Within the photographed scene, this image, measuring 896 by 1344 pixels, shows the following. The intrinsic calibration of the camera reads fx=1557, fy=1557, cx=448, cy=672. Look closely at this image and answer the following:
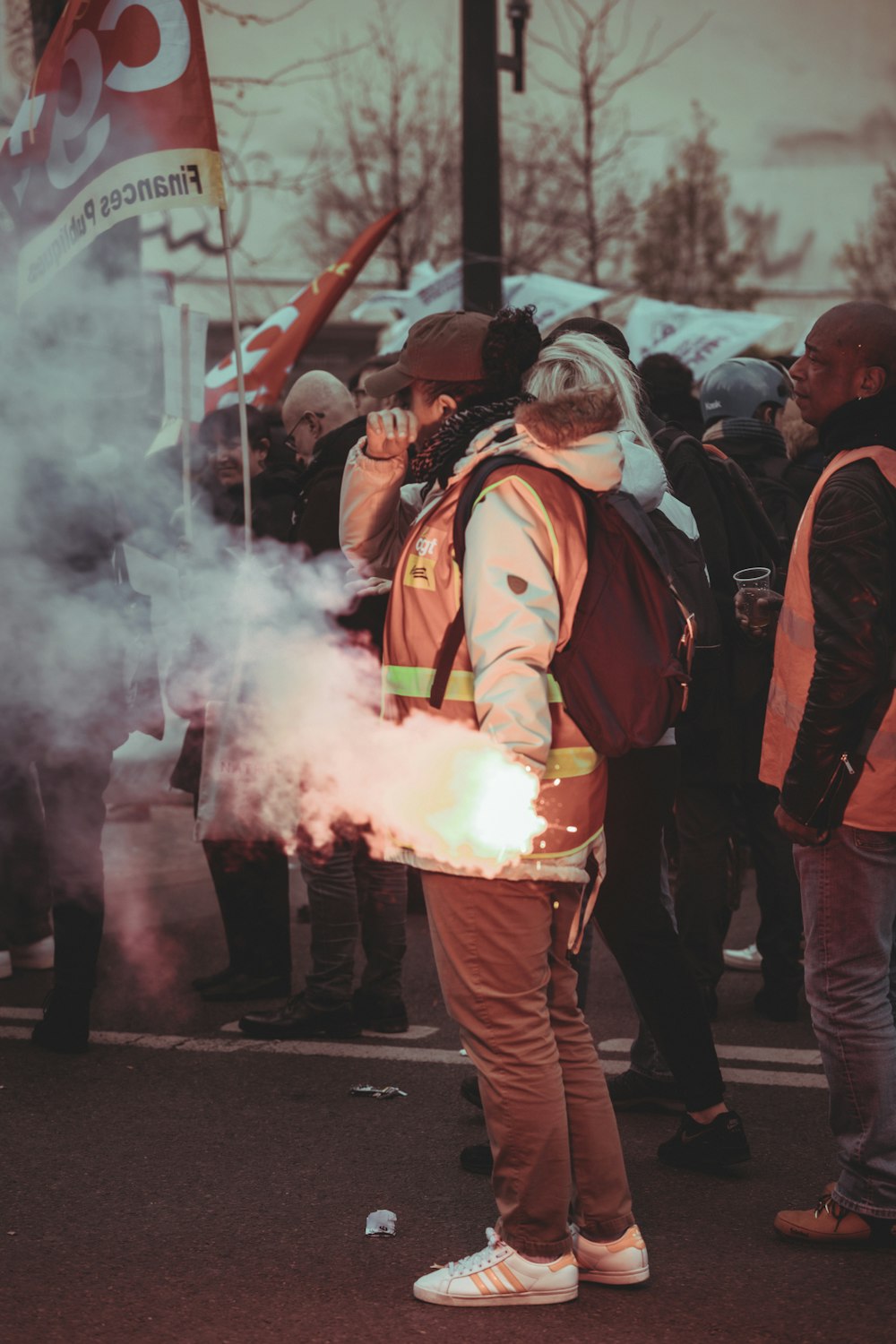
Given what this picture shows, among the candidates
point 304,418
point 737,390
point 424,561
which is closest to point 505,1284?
point 424,561

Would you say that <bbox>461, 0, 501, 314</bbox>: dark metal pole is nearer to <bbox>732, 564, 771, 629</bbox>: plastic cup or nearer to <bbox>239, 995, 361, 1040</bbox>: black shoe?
<bbox>239, 995, 361, 1040</bbox>: black shoe

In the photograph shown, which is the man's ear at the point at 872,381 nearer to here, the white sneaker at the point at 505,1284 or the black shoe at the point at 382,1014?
the white sneaker at the point at 505,1284

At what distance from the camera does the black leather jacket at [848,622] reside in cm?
318

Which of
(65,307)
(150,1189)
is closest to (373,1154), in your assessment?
(150,1189)

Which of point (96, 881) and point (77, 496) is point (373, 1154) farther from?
point (77, 496)

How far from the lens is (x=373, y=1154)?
13.0ft

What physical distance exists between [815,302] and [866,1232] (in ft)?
98.5

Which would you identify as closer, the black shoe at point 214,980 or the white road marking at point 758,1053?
the white road marking at point 758,1053

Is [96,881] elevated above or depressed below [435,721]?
below

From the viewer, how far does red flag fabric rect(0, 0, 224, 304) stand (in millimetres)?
5348

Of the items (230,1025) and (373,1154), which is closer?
(373,1154)

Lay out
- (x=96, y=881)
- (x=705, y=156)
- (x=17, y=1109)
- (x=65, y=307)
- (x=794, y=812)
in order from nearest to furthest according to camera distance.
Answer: (x=794, y=812) → (x=17, y=1109) → (x=96, y=881) → (x=65, y=307) → (x=705, y=156)

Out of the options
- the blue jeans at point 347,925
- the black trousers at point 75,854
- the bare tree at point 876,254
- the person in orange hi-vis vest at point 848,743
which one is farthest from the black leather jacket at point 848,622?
the bare tree at point 876,254

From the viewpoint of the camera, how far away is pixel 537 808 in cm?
301
